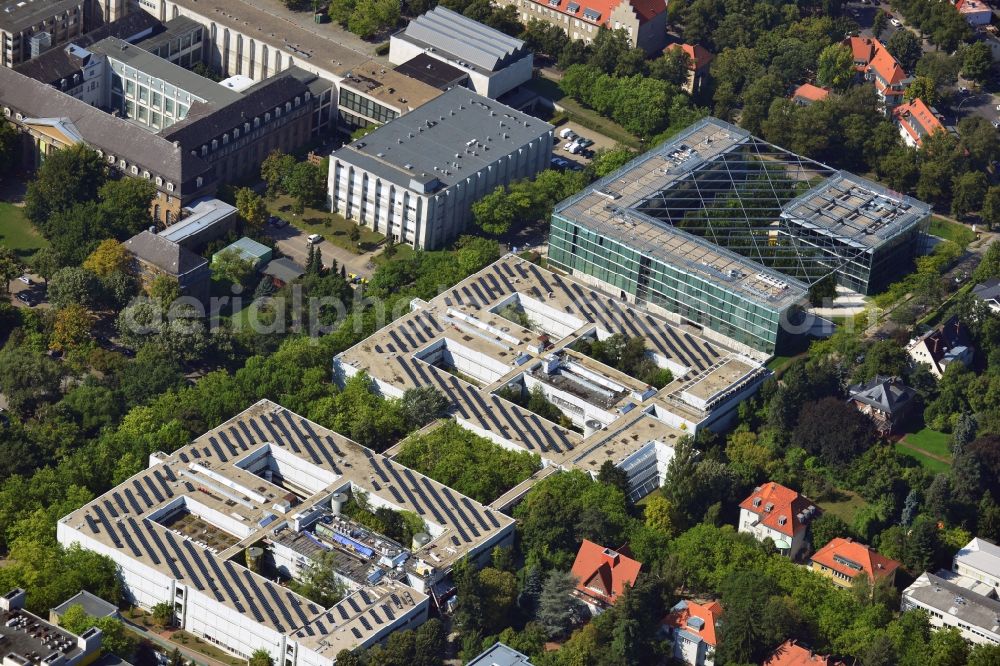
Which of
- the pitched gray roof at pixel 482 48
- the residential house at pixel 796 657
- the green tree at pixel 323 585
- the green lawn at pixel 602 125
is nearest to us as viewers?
the residential house at pixel 796 657

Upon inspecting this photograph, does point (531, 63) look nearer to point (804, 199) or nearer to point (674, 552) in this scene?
point (804, 199)

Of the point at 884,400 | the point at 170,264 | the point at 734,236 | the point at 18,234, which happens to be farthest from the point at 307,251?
the point at 884,400

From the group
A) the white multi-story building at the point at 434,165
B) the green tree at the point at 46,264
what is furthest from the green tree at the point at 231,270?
the white multi-story building at the point at 434,165

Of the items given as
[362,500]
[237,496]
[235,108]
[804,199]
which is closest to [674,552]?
[362,500]

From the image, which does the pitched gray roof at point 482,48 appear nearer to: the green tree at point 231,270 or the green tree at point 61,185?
the green tree at point 231,270

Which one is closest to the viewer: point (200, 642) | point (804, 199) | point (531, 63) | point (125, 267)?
point (200, 642)
